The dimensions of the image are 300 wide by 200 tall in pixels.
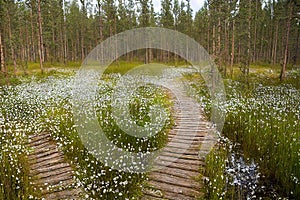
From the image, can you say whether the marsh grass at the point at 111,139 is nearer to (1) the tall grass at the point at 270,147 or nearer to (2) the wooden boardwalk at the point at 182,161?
(2) the wooden boardwalk at the point at 182,161

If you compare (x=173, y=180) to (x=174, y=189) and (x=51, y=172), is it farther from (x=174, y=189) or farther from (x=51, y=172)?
(x=51, y=172)

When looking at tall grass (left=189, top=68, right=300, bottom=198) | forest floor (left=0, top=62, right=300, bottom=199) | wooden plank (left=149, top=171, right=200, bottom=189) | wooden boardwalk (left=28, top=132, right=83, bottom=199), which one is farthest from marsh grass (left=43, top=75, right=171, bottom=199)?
tall grass (left=189, top=68, right=300, bottom=198)

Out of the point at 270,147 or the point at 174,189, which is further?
the point at 270,147

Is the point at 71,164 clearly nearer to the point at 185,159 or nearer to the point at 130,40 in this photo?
the point at 185,159

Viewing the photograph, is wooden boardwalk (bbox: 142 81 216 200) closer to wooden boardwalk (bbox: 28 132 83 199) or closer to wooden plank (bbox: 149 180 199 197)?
wooden plank (bbox: 149 180 199 197)

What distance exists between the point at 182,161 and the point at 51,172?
138 inches

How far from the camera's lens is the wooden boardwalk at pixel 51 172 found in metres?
5.27

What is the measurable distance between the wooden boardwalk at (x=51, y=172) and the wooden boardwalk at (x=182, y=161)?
180 cm

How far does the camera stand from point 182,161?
651cm

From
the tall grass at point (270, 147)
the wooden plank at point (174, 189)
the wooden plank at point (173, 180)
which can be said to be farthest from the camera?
the tall grass at point (270, 147)

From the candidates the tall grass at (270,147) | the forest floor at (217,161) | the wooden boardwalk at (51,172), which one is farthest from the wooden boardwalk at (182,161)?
the wooden boardwalk at (51,172)

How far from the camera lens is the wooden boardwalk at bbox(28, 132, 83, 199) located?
527 centimetres

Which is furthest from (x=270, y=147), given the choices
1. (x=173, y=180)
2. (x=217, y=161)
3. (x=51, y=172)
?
(x=51, y=172)

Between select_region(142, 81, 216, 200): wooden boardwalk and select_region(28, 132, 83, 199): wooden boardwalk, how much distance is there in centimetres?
180
